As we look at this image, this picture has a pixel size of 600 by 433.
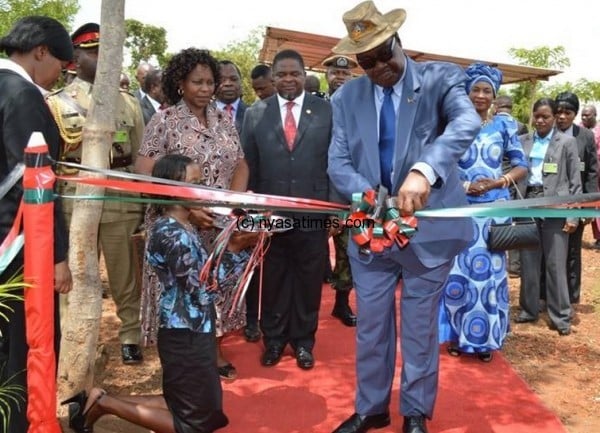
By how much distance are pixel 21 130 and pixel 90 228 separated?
0.80m

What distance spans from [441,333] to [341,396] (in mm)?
1147

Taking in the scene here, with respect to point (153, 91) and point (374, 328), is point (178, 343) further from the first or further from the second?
point (153, 91)

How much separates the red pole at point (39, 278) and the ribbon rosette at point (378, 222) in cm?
128

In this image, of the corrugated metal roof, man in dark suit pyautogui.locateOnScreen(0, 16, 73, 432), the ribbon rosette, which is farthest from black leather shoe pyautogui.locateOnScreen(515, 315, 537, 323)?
the corrugated metal roof

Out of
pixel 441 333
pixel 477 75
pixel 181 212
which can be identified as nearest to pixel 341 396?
pixel 441 333

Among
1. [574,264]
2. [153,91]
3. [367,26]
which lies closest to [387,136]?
[367,26]

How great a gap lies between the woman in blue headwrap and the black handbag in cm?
10

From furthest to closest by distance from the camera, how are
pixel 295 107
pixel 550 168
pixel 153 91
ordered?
pixel 153 91
pixel 550 168
pixel 295 107

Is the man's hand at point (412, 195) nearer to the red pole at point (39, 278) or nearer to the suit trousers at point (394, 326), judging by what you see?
the suit trousers at point (394, 326)

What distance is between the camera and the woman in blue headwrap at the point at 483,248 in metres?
4.32

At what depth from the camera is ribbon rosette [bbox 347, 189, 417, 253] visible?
8.50 feet

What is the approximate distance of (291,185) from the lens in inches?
167

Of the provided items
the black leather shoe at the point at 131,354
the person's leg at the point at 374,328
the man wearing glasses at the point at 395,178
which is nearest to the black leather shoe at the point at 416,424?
the man wearing glasses at the point at 395,178

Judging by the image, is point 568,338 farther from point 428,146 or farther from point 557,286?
point 428,146
